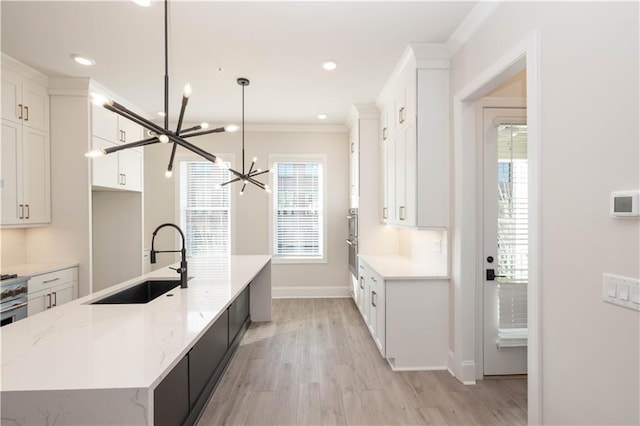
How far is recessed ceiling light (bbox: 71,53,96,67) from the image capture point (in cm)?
300

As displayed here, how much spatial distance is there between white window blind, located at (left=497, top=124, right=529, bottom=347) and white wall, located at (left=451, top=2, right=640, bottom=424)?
109 cm

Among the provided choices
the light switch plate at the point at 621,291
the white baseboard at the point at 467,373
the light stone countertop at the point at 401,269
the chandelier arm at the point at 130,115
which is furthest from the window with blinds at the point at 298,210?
the light switch plate at the point at 621,291

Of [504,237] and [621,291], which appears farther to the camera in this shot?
[504,237]

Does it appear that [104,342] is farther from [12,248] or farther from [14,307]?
[12,248]

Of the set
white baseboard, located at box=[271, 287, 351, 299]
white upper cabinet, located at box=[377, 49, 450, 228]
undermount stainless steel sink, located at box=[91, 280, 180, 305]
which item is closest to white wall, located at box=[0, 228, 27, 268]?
undermount stainless steel sink, located at box=[91, 280, 180, 305]

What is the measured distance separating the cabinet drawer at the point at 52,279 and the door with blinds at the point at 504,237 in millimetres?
4074

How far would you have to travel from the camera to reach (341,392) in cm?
251

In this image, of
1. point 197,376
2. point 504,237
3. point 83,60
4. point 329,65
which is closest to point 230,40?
point 329,65

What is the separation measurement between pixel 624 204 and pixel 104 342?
2196 mm

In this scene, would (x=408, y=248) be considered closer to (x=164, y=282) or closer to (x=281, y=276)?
(x=281, y=276)

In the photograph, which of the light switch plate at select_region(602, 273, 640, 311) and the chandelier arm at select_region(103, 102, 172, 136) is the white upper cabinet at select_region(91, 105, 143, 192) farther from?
the light switch plate at select_region(602, 273, 640, 311)

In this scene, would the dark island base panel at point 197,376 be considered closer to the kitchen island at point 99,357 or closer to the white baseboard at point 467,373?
the kitchen island at point 99,357

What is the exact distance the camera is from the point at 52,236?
350 centimetres

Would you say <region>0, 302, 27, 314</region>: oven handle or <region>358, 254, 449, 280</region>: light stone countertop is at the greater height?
<region>358, 254, 449, 280</region>: light stone countertop
